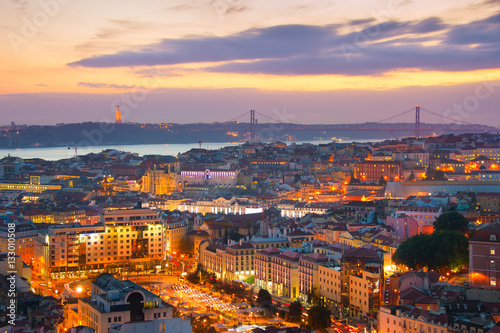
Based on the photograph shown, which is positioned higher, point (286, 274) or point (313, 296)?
point (286, 274)

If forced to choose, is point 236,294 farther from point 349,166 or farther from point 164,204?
point 349,166

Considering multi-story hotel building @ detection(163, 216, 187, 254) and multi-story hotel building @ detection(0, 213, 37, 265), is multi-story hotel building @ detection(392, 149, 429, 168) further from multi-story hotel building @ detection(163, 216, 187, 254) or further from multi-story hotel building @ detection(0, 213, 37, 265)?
multi-story hotel building @ detection(0, 213, 37, 265)

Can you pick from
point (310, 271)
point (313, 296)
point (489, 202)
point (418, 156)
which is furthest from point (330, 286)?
point (418, 156)

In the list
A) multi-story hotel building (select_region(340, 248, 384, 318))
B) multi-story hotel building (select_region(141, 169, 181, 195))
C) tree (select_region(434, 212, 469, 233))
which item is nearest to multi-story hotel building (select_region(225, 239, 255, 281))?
multi-story hotel building (select_region(340, 248, 384, 318))

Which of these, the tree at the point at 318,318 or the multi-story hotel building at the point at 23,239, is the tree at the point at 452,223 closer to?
the tree at the point at 318,318

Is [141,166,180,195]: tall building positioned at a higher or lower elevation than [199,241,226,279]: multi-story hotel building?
higher

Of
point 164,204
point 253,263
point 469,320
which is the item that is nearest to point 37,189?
point 164,204

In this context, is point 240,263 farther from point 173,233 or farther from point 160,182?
point 160,182
